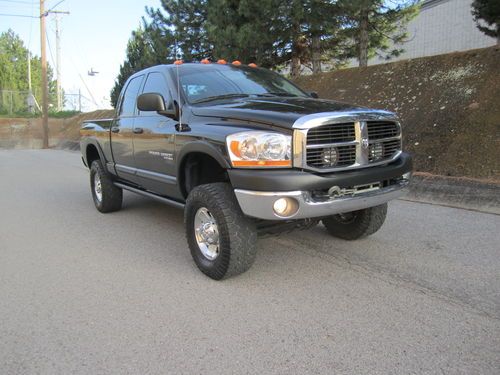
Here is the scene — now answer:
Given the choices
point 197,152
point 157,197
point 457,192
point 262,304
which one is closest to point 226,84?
point 197,152

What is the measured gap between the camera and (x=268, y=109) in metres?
3.88

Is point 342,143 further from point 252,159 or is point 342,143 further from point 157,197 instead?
point 157,197

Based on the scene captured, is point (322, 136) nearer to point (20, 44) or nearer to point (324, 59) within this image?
point (324, 59)

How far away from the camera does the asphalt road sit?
9.13 ft

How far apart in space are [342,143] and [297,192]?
0.63m

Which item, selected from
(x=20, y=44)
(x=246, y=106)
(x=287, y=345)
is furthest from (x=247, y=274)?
(x=20, y=44)

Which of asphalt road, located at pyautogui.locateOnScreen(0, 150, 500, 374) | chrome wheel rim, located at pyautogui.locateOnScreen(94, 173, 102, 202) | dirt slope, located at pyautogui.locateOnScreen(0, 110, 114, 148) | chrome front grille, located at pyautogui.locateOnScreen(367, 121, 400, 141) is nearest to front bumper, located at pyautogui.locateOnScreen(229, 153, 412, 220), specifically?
chrome front grille, located at pyautogui.locateOnScreen(367, 121, 400, 141)

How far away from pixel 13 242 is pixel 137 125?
2033 mm

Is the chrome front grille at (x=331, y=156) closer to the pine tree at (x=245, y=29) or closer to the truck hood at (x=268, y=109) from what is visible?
the truck hood at (x=268, y=109)

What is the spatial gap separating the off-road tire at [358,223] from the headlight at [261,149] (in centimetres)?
162

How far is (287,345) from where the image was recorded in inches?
115

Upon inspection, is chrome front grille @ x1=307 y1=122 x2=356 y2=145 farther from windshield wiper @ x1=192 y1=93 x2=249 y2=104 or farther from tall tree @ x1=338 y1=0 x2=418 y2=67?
tall tree @ x1=338 y1=0 x2=418 y2=67

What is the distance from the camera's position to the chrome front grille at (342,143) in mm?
3535

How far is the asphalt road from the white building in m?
17.4
